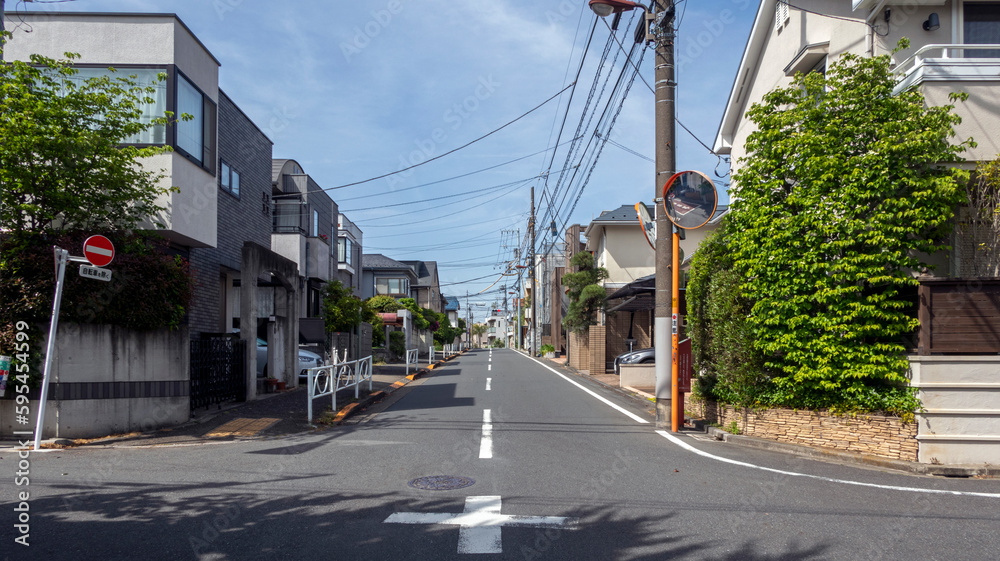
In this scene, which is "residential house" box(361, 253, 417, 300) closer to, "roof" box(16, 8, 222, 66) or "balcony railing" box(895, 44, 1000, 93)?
"roof" box(16, 8, 222, 66)

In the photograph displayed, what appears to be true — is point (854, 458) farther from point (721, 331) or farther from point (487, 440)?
point (487, 440)

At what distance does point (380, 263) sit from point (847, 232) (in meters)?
55.3

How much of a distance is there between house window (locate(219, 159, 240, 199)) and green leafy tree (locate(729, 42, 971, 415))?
13.9 m

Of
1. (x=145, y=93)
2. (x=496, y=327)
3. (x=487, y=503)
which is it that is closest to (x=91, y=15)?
(x=145, y=93)

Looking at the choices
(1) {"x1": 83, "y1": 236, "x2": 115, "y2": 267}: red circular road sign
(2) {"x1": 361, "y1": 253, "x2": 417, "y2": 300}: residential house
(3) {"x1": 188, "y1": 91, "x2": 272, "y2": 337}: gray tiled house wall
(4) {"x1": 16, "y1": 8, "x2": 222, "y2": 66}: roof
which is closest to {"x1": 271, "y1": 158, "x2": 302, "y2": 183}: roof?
(3) {"x1": 188, "y1": 91, "x2": 272, "y2": 337}: gray tiled house wall

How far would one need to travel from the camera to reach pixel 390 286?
58.3 m

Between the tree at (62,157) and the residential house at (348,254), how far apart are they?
2431cm

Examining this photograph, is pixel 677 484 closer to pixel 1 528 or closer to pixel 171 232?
pixel 1 528

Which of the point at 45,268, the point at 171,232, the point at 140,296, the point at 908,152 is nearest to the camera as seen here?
the point at 908,152

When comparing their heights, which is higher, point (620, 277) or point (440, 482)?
point (620, 277)

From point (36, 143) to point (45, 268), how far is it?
5.37 feet

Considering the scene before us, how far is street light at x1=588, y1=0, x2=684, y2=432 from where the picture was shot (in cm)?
1020

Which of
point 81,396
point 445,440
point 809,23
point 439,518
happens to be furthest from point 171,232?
point 809,23

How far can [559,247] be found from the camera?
6306 cm
